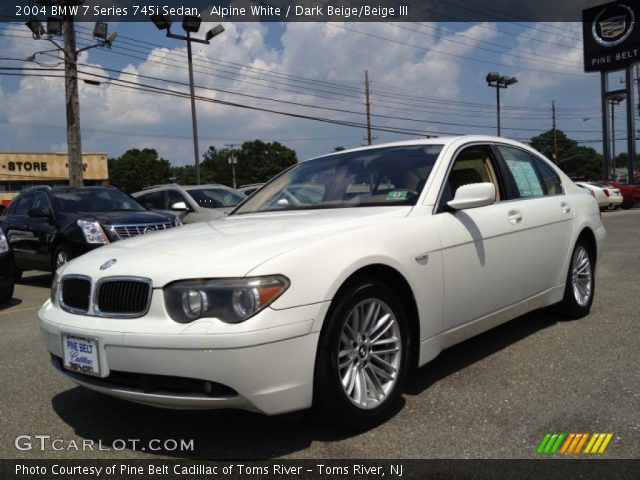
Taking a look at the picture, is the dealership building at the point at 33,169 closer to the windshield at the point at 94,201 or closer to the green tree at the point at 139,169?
the green tree at the point at 139,169

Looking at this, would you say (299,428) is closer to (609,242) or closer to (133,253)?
(133,253)

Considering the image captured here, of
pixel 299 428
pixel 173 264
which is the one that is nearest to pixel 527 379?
pixel 299 428

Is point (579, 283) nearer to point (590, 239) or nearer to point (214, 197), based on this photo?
point (590, 239)

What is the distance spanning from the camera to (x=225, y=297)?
2668mm

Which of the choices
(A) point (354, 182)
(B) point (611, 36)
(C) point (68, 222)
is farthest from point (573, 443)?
(B) point (611, 36)

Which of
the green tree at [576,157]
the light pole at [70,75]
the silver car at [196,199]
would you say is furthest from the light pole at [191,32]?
the green tree at [576,157]

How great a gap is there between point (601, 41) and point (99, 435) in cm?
4545

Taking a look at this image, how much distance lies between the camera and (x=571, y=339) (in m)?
4.67

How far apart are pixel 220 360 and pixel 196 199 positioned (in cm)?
959

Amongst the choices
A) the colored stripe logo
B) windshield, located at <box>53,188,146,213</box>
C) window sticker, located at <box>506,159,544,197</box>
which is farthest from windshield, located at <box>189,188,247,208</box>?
the colored stripe logo

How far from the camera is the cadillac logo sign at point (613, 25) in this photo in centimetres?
3994

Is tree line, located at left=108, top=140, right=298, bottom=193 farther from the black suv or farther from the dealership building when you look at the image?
the black suv

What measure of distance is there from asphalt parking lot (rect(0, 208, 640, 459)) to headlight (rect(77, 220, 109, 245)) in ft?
12.1

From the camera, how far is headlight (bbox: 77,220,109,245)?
8.33m
